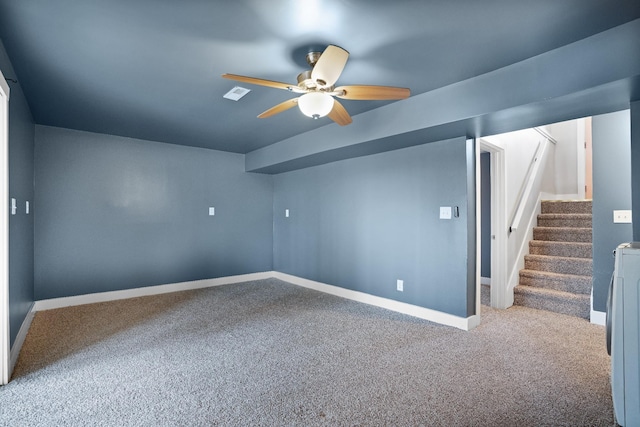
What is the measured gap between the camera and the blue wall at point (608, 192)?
→ 3.17m

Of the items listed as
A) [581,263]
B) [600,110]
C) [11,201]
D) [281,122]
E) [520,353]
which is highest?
[281,122]

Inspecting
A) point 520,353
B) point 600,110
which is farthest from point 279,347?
point 600,110

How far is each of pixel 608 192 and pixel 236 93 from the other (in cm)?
363

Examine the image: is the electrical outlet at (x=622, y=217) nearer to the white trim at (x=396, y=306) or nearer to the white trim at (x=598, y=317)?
the white trim at (x=598, y=317)

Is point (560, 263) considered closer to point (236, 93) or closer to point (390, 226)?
point (390, 226)

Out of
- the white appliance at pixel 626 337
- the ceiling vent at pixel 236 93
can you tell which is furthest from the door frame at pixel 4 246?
the white appliance at pixel 626 337

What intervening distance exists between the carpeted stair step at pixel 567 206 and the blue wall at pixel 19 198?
606 centimetres

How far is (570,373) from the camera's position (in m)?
2.25

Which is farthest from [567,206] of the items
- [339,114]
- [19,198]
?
[19,198]

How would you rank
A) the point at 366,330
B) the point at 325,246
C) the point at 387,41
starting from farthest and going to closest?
the point at 325,246 < the point at 366,330 < the point at 387,41

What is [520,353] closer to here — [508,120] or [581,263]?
[508,120]

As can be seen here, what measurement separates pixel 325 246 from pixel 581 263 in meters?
3.08

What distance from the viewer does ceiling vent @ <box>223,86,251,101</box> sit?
2773mm

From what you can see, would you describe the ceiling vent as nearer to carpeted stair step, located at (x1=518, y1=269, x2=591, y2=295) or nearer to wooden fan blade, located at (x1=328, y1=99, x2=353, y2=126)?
wooden fan blade, located at (x1=328, y1=99, x2=353, y2=126)
